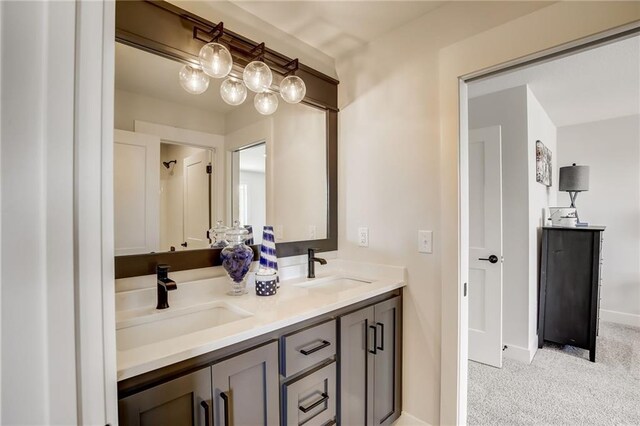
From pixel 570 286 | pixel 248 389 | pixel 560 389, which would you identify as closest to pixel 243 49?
pixel 248 389

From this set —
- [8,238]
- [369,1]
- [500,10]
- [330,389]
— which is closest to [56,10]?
[8,238]

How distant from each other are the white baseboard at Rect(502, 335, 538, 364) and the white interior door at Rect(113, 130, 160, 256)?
9.62 feet

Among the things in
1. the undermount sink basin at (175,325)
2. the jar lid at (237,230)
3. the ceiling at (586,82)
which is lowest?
the undermount sink basin at (175,325)

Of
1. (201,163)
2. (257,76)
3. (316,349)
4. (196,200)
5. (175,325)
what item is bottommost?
(316,349)

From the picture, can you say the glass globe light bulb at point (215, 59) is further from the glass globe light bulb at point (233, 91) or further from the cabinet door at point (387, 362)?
the cabinet door at point (387, 362)

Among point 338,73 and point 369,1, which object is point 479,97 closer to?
point 338,73

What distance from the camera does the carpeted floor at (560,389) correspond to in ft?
6.40

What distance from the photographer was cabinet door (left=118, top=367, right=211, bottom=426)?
0.84m

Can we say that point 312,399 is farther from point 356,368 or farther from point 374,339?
point 374,339

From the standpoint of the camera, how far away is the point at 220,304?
142 centimetres

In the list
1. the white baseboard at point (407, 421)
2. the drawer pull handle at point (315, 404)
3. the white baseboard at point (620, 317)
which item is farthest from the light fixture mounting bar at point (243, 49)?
→ the white baseboard at point (620, 317)

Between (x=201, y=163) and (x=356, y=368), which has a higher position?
(x=201, y=163)

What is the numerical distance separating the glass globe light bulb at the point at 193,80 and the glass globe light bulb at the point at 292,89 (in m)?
0.44

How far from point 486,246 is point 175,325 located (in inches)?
94.5
